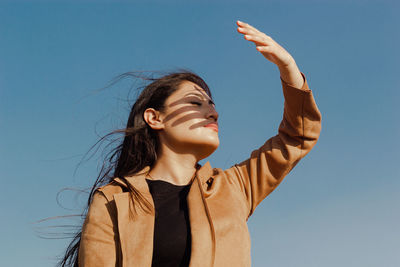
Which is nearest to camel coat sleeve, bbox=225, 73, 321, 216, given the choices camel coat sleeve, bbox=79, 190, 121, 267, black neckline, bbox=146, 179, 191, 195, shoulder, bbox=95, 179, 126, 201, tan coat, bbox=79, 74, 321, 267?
tan coat, bbox=79, 74, 321, 267

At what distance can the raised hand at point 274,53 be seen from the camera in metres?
3.66

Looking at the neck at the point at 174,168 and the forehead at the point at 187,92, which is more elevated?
the forehead at the point at 187,92

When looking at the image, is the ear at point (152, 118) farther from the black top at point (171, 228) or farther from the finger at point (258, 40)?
the finger at point (258, 40)

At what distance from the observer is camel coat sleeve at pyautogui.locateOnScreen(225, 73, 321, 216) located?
3811mm

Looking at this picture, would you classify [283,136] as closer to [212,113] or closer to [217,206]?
[212,113]

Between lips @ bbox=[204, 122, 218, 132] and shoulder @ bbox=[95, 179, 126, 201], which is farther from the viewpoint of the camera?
lips @ bbox=[204, 122, 218, 132]

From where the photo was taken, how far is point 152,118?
425 cm

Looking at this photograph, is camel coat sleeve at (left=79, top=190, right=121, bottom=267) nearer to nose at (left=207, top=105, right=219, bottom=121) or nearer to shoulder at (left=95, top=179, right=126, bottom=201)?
shoulder at (left=95, top=179, right=126, bottom=201)

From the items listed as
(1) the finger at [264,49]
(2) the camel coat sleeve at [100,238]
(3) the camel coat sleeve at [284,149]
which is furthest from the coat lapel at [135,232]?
(1) the finger at [264,49]

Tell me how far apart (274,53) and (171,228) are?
153cm

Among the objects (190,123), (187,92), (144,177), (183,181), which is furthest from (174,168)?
(187,92)

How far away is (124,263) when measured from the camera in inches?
133

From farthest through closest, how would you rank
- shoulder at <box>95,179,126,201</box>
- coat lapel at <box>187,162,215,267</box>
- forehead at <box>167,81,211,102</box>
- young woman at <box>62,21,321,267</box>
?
forehead at <box>167,81,211,102</box>
shoulder at <box>95,179,126,201</box>
young woman at <box>62,21,321,267</box>
coat lapel at <box>187,162,215,267</box>

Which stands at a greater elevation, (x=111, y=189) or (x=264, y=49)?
(x=264, y=49)
